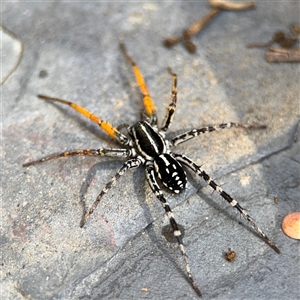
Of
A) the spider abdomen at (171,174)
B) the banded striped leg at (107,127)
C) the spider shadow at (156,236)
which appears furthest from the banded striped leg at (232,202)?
the banded striped leg at (107,127)

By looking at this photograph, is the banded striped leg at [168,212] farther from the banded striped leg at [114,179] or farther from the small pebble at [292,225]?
the small pebble at [292,225]

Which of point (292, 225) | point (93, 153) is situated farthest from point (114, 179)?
point (292, 225)

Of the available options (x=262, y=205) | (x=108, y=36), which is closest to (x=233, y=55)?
(x=108, y=36)

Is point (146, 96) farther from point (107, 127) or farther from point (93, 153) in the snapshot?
point (93, 153)

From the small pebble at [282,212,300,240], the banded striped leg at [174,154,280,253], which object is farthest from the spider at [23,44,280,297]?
the small pebble at [282,212,300,240]

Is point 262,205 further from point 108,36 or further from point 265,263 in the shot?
point 108,36
